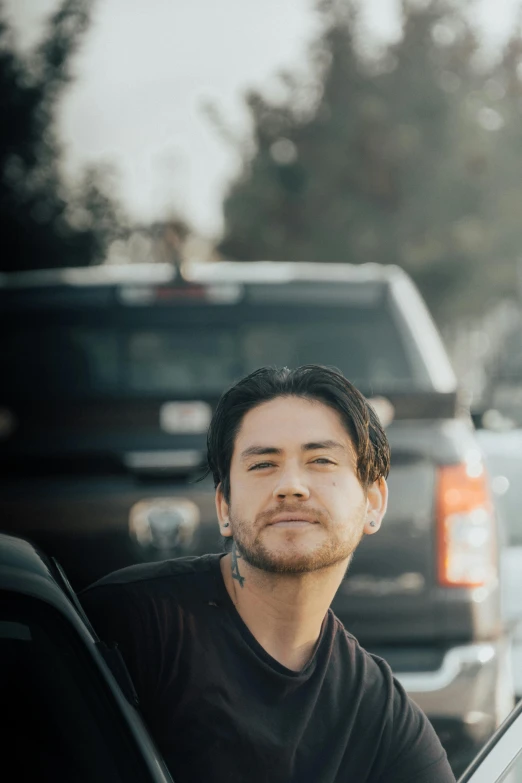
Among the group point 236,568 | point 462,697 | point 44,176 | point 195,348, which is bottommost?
point 462,697

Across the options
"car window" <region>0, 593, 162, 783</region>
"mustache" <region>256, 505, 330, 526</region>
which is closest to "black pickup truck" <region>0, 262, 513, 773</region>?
"mustache" <region>256, 505, 330, 526</region>

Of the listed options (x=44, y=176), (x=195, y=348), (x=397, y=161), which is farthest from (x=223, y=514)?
(x=397, y=161)

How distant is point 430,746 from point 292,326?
8.33 feet

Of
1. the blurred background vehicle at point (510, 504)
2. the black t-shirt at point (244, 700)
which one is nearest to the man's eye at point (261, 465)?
the black t-shirt at point (244, 700)

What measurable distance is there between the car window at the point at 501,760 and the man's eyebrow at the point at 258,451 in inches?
22.4

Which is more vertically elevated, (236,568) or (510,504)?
(510,504)

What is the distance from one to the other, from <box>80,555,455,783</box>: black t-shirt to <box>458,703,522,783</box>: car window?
→ 0.21 metres

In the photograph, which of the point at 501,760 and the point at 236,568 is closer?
the point at 501,760

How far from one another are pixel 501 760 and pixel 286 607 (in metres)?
0.44

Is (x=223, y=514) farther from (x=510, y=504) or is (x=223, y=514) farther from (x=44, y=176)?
(x=44, y=176)

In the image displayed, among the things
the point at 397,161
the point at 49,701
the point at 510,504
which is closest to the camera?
the point at 49,701

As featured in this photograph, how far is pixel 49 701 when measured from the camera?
1.96 meters

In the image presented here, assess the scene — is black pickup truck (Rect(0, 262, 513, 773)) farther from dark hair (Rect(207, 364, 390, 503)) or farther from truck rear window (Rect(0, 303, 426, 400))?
dark hair (Rect(207, 364, 390, 503))

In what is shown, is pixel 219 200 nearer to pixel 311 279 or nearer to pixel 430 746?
pixel 311 279
